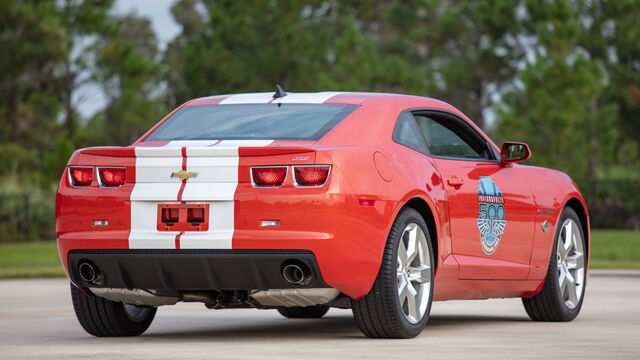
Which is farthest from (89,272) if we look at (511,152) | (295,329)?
(511,152)

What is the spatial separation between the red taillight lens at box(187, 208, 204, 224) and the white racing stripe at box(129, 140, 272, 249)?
6 cm

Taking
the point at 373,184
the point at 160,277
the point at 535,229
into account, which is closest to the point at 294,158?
the point at 373,184

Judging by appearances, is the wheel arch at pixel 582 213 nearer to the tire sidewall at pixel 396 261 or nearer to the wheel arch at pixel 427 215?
the wheel arch at pixel 427 215

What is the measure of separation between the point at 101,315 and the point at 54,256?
62.0 feet

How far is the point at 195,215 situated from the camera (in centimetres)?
812

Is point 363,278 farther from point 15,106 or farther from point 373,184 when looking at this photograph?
point 15,106

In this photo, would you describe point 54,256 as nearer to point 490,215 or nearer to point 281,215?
point 490,215

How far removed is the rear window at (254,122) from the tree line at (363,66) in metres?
24.9

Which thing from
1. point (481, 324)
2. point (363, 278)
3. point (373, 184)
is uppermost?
point (373, 184)

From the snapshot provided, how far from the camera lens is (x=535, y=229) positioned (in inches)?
407

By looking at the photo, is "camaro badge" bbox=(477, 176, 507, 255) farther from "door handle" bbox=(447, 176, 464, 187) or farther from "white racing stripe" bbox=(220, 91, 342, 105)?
"white racing stripe" bbox=(220, 91, 342, 105)

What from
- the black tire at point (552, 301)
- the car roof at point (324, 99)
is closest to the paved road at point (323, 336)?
the black tire at point (552, 301)

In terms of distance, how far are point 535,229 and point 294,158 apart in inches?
114

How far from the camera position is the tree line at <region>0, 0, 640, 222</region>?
112ft
